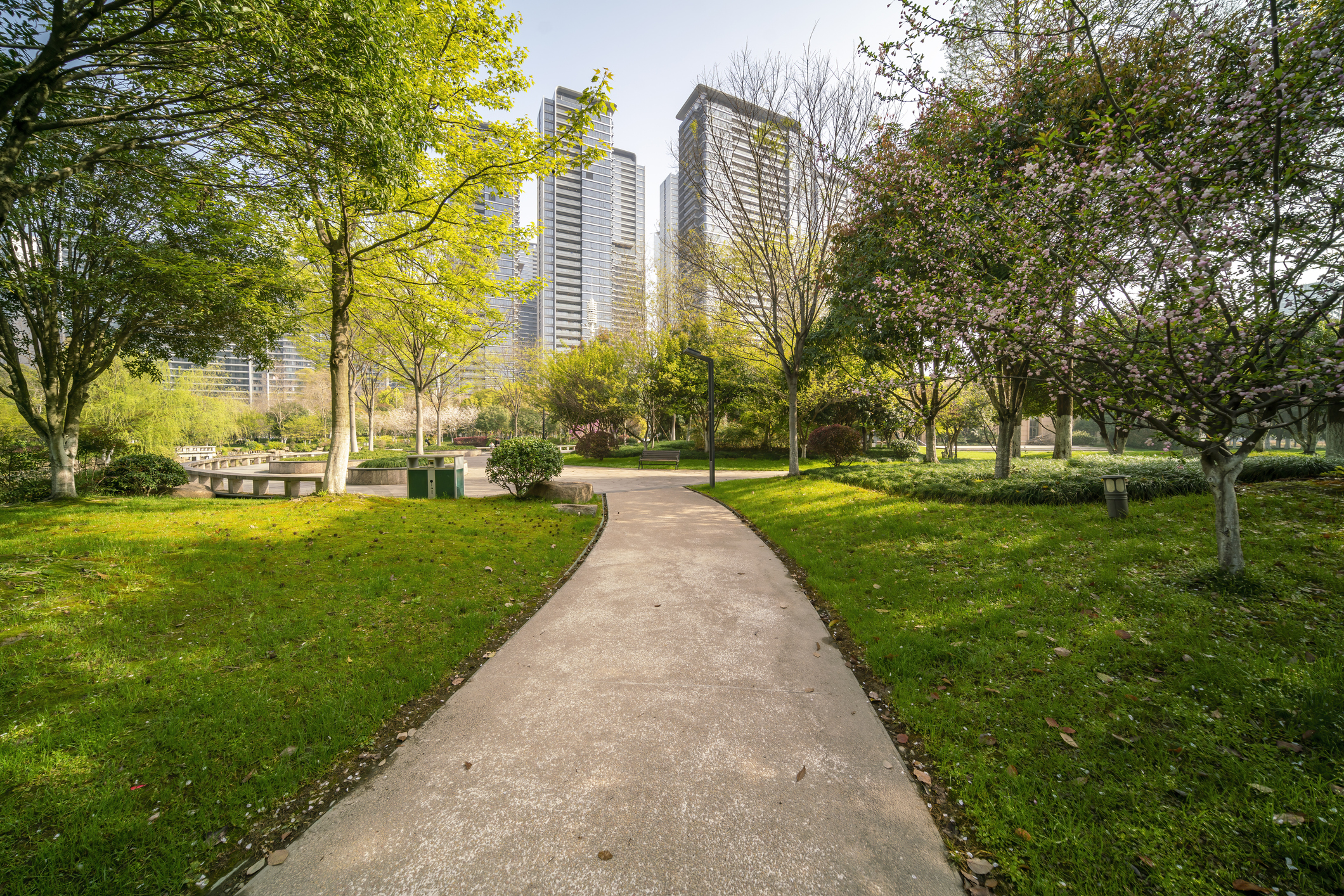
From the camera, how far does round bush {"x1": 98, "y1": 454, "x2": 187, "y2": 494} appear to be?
1086cm

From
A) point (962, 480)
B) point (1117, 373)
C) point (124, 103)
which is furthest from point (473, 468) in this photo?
point (1117, 373)

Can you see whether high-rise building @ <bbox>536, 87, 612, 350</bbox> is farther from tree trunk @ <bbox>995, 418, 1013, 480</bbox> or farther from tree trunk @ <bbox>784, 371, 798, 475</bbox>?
tree trunk @ <bbox>995, 418, 1013, 480</bbox>

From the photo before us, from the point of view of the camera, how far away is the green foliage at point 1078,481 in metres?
7.97

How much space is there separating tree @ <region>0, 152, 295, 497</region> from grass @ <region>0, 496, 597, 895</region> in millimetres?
3731

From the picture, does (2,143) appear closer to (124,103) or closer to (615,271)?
(124,103)

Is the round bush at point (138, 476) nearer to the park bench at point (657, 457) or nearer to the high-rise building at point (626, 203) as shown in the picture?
the park bench at point (657, 457)

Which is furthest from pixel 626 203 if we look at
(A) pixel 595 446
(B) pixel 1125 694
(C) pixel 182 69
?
(B) pixel 1125 694

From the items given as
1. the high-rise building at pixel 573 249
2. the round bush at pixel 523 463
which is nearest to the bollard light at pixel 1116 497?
the round bush at pixel 523 463

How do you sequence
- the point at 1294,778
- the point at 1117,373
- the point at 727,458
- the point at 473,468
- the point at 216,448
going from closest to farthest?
the point at 1294,778, the point at 1117,373, the point at 473,468, the point at 727,458, the point at 216,448

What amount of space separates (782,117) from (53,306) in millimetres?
17144

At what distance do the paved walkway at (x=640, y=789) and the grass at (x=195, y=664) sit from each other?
0.53 metres

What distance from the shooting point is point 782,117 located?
13.7 metres

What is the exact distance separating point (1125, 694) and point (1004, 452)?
9575mm

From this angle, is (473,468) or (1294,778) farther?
(473,468)
